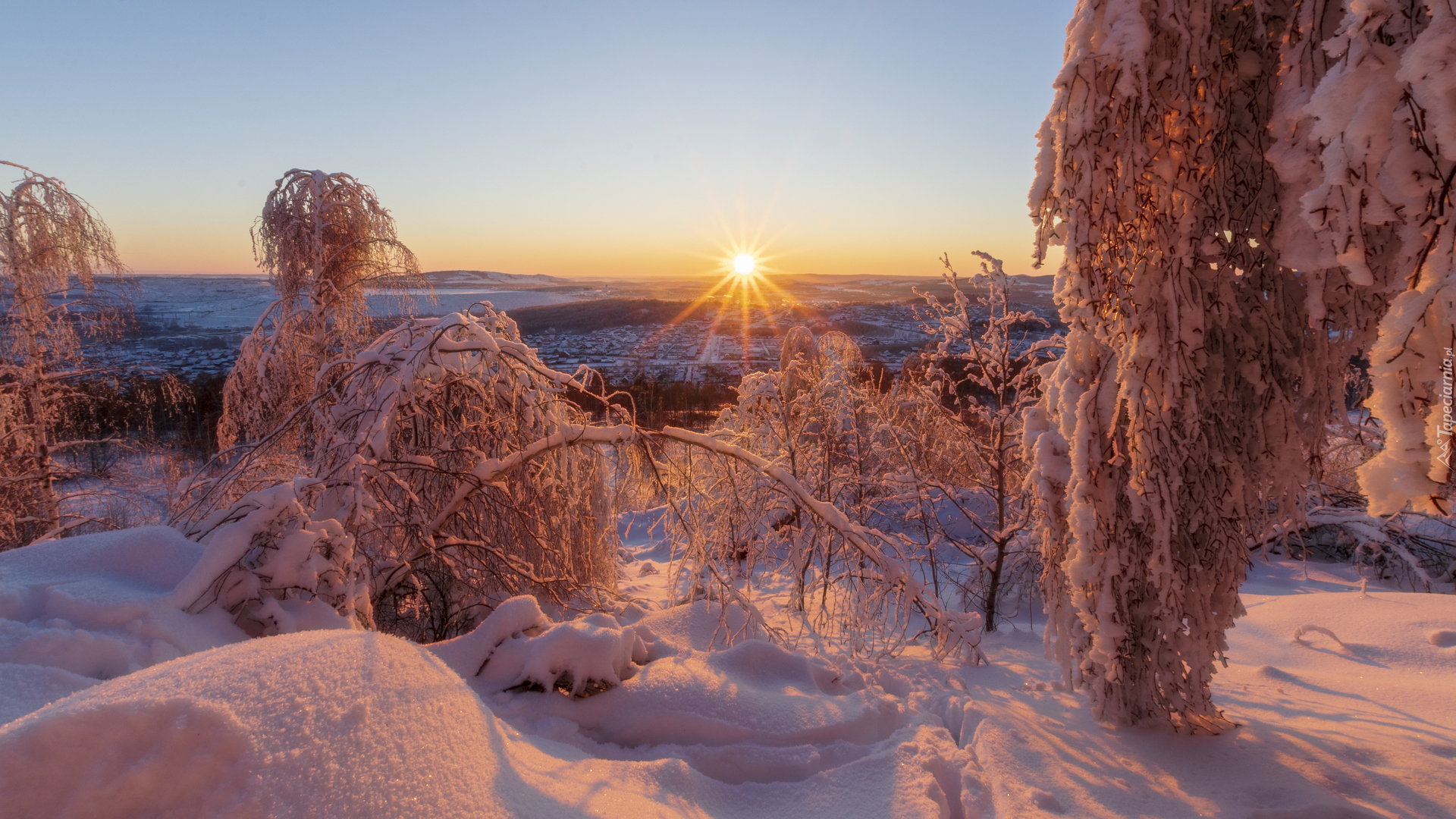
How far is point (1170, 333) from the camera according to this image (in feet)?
10.4

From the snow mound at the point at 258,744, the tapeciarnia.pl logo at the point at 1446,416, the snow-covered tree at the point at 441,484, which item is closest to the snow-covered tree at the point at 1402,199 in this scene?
the tapeciarnia.pl logo at the point at 1446,416

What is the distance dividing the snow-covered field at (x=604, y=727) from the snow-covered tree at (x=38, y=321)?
22.0 ft

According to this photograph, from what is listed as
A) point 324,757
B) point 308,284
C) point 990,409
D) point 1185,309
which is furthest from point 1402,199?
point 308,284

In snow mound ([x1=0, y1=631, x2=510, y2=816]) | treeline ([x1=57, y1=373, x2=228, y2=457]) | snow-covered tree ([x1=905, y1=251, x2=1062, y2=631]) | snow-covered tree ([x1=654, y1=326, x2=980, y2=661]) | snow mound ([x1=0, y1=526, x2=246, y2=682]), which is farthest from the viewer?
treeline ([x1=57, y1=373, x2=228, y2=457])

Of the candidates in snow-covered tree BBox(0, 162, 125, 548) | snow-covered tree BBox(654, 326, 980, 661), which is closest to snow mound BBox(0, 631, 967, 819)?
snow-covered tree BBox(654, 326, 980, 661)

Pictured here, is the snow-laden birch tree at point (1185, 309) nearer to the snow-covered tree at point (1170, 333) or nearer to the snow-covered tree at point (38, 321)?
the snow-covered tree at point (1170, 333)

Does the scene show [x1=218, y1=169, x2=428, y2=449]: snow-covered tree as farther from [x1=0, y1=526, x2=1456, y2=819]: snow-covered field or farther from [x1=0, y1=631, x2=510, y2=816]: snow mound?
[x1=0, y1=631, x2=510, y2=816]: snow mound

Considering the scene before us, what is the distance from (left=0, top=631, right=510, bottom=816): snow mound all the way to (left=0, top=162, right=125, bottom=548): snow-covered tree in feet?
26.6

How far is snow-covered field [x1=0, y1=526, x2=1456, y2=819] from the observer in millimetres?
1446

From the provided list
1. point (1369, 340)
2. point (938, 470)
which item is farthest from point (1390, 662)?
point (938, 470)

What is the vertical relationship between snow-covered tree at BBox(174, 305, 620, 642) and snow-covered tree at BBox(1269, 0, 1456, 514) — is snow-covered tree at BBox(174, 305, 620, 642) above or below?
below

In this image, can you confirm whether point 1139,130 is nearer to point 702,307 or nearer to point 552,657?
point 552,657

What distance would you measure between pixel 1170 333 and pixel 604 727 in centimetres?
337

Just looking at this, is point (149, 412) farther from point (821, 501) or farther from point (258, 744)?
point (258, 744)
